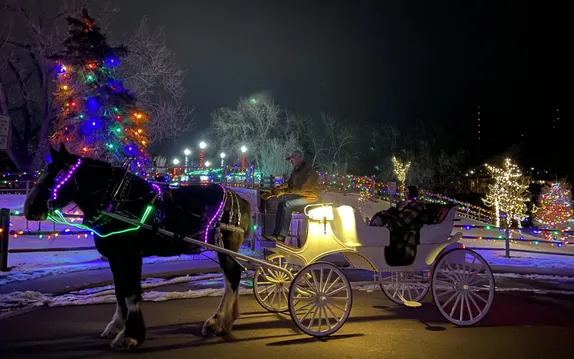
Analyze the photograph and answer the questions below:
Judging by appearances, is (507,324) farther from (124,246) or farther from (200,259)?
(200,259)

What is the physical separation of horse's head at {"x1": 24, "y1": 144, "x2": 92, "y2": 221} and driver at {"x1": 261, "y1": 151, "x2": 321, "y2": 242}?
9.60 feet

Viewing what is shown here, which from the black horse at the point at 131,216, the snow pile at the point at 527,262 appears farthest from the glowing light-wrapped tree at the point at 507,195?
the black horse at the point at 131,216

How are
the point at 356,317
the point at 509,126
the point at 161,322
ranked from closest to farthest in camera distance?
1. the point at 161,322
2. the point at 356,317
3. the point at 509,126

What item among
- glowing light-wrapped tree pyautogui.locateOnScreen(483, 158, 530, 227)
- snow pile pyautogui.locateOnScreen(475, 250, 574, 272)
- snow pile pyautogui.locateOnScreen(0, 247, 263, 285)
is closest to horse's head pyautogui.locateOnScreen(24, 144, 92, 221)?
snow pile pyautogui.locateOnScreen(0, 247, 263, 285)

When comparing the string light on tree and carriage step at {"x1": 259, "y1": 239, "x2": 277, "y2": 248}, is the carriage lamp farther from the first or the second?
the string light on tree

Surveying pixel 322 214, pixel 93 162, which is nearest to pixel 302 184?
pixel 322 214

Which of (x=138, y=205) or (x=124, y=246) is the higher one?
(x=138, y=205)

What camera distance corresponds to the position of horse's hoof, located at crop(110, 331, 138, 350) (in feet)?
17.1

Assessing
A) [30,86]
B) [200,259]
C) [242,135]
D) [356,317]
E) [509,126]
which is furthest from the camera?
[509,126]

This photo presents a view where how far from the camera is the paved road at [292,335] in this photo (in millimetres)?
5270

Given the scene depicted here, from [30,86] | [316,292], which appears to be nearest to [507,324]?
[316,292]

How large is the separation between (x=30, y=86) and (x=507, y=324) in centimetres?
2322

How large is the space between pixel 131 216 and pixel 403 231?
3.82 metres

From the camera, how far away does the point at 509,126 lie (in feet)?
181
